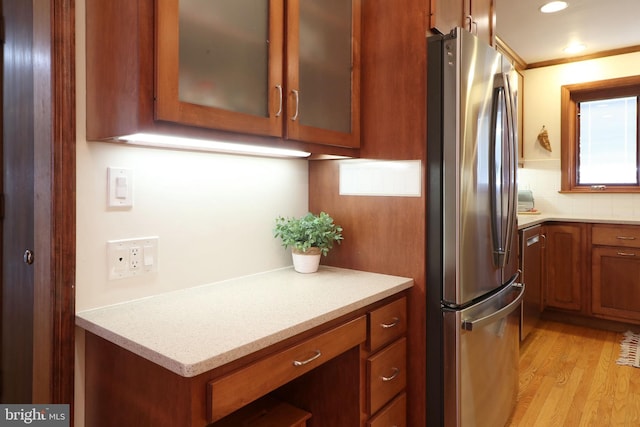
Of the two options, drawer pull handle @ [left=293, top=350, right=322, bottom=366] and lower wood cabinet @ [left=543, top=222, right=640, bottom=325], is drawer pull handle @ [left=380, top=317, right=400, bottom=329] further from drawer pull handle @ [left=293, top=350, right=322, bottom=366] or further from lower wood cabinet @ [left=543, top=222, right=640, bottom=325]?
lower wood cabinet @ [left=543, top=222, right=640, bottom=325]

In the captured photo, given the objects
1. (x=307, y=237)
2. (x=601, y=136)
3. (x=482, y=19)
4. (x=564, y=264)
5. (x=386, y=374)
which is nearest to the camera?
(x=386, y=374)

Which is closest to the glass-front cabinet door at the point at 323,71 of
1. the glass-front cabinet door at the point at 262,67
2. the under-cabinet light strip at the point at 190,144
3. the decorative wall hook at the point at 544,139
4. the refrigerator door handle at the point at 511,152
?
the glass-front cabinet door at the point at 262,67

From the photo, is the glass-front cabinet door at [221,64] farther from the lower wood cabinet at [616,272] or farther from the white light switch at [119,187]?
the lower wood cabinet at [616,272]

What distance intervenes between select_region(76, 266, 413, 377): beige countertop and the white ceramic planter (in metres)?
0.07

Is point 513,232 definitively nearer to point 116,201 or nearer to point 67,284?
point 116,201

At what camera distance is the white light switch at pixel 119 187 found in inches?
49.3

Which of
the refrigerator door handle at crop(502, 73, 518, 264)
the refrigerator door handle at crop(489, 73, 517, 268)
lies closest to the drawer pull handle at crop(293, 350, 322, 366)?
the refrigerator door handle at crop(489, 73, 517, 268)

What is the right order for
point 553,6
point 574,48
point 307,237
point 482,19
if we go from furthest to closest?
point 574,48 < point 553,6 < point 482,19 < point 307,237

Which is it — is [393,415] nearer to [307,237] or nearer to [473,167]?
[307,237]

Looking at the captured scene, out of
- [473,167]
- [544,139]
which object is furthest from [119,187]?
[544,139]

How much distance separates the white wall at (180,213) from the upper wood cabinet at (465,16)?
2.76 ft

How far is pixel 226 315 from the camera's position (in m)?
1.17

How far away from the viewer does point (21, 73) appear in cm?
144
